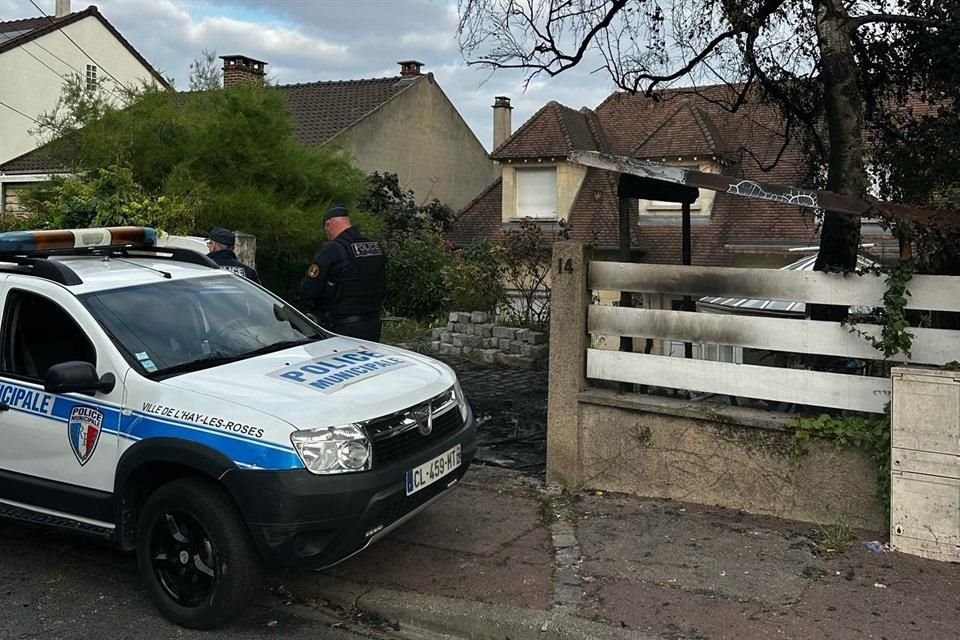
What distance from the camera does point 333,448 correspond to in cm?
398

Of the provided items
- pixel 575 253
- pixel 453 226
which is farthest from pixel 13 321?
pixel 453 226

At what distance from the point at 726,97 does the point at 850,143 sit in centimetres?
292

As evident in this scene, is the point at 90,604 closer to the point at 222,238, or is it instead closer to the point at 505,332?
the point at 222,238

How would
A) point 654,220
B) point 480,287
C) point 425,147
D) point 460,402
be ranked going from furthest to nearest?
1. point 425,147
2. point 654,220
3. point 480,287
4. point 460,402

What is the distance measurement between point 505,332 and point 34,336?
909cm

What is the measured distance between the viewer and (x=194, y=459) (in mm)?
3973

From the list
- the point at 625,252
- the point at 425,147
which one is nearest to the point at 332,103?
the point at 425,147

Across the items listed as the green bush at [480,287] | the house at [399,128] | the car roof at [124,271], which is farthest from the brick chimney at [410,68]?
the car roof at [124,271]

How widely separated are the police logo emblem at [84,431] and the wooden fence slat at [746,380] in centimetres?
319

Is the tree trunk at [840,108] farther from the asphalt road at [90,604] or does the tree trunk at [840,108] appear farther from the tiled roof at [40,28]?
the tiled roof at [40,28]

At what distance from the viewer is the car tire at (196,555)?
400 cm

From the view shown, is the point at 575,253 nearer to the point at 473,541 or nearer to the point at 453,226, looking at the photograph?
the point at 473,541

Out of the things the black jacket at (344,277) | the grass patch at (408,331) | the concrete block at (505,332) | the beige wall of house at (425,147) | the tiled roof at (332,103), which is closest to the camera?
the black jacket at (344,277)

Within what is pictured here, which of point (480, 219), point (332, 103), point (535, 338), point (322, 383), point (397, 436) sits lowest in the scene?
point (535, 338)
